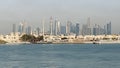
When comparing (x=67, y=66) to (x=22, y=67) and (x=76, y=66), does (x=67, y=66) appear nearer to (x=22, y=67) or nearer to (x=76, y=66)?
(x=76, y=66)

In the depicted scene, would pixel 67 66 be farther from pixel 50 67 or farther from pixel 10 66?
pixel 10 66

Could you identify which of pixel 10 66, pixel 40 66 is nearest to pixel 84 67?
pixel 40 66

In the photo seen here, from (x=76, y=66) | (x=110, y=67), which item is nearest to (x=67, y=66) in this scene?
(x=76, y=66)

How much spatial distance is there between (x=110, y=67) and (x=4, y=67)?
1091cm

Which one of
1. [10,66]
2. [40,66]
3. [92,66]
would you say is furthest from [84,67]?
[10,66]

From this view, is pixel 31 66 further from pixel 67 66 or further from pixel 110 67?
pixel 110 67

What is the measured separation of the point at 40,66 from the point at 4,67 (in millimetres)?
3912

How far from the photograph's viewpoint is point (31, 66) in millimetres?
50094

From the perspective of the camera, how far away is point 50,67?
47.8m

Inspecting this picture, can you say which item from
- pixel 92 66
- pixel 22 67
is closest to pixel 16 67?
pixel 22 67

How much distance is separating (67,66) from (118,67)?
212 inches

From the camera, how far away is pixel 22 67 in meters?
48.6

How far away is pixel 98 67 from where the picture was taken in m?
48.9

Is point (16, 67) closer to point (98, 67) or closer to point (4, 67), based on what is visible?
point (4, 67)
